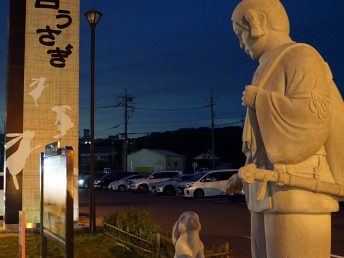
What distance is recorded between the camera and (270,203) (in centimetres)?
310

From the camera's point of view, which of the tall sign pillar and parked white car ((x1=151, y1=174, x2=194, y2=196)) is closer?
the tall sign pillar

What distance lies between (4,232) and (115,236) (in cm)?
418

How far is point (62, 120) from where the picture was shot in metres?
14.7

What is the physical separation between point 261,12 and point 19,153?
12.2m

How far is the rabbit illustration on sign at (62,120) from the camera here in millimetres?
14664

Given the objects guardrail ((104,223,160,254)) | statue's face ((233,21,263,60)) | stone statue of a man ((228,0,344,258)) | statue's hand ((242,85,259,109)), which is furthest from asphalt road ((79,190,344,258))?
statue's hand ((242,85,259,109))

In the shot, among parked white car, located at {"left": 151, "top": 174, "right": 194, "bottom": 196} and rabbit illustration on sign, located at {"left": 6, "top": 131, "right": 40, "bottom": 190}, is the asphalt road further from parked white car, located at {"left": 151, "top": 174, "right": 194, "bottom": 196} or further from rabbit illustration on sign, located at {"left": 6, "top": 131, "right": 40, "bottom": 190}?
parked white car, located at {"left": 151, "top": 174, "right": 194, "bottom": 196}

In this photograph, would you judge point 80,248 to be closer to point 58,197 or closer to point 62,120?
point 62,120

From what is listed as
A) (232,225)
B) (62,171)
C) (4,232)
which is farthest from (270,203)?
(232,225)

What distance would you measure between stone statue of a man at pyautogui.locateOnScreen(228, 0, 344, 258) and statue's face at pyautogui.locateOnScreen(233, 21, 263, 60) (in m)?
0.06

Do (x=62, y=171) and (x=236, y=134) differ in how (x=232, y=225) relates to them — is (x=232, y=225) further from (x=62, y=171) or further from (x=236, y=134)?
(x=236, y=134)

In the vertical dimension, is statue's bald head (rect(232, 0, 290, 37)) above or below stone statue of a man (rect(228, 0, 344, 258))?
above

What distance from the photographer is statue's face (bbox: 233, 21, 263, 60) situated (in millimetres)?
3368

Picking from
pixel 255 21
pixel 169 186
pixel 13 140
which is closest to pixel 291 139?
pixel 255 21
